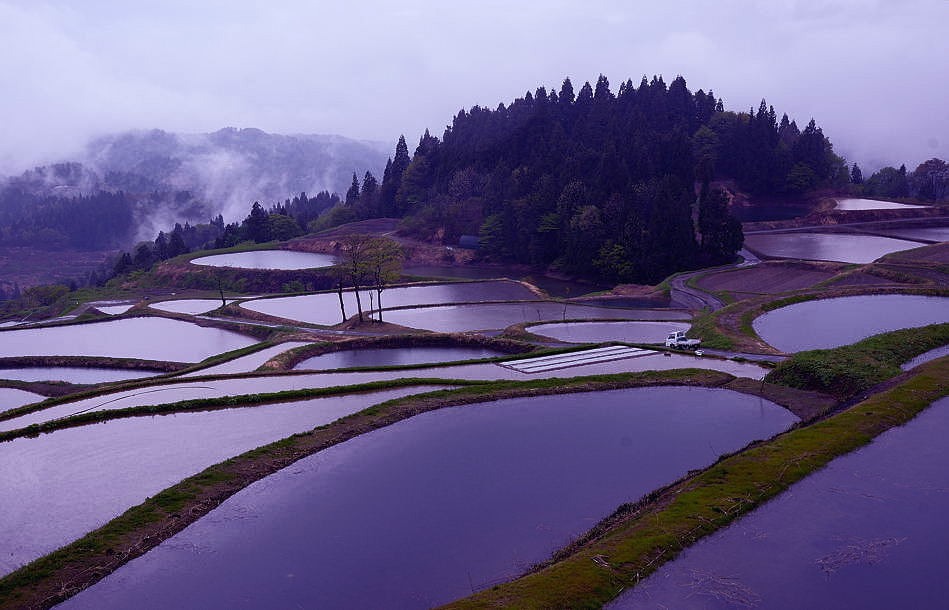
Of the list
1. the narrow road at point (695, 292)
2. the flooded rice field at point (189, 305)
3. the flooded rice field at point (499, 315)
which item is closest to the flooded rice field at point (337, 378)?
the flooded rice field at point (499, 315)

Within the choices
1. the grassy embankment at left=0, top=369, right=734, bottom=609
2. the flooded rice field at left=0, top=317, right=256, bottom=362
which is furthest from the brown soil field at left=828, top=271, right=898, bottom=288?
the flooded rice field at left=0, top=317, right=256, bottom=362

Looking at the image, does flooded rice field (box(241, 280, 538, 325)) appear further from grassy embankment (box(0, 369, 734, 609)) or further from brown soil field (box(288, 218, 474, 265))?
brown soil field (box(288, 218, 474, 265))

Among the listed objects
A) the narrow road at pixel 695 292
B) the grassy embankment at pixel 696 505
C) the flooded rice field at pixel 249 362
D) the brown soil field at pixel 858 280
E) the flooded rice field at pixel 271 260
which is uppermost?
the flooded rice field at pixel 271 260

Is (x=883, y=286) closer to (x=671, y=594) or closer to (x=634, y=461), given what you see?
(x=634, y=461)

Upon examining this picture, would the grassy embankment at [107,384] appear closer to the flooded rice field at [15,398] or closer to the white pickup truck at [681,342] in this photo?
the flooded rice field at [15,398]

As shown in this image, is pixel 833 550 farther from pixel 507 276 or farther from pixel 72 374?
pixel 507 276

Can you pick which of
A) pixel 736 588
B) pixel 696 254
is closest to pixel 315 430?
pixel 736 588
